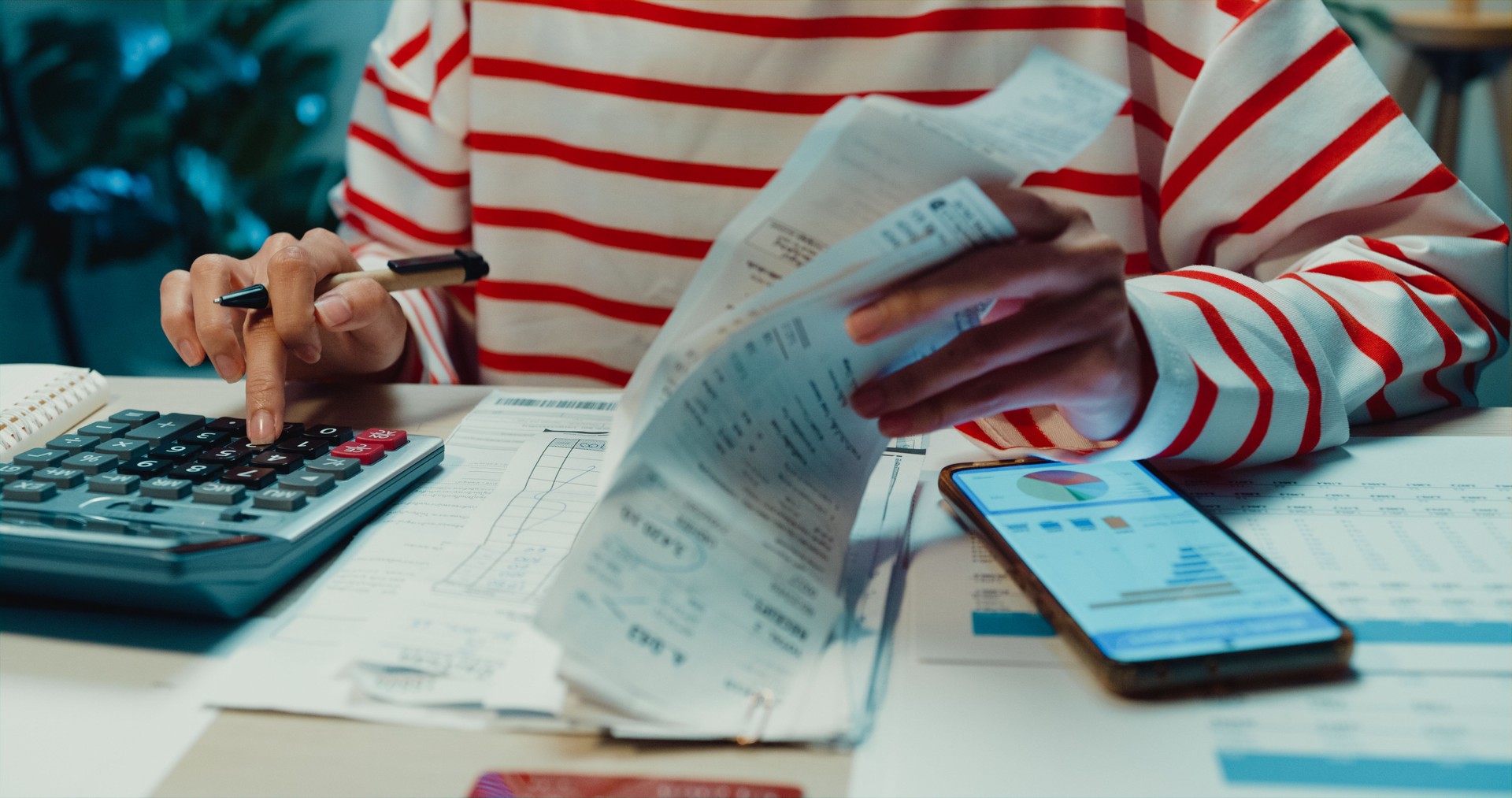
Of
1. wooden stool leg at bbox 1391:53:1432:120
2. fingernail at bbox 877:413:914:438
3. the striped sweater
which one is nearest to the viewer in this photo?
fingernail at bbox 877:413:914:438

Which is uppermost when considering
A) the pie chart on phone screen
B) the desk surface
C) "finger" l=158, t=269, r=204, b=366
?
"finger" l=158, t=269, r=204, b=366

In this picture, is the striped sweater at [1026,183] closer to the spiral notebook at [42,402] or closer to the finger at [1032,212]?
the finger at [1032,212]

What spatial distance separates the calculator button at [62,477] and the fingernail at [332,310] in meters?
0.15

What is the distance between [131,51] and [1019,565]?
1.97 metres

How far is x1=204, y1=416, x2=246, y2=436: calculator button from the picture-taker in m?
0.50

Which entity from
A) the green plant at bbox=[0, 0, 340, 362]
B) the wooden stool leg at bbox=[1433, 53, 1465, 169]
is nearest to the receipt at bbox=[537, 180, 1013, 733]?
the wooden stool leg at bbox=[1433, 53, 1465, 169]

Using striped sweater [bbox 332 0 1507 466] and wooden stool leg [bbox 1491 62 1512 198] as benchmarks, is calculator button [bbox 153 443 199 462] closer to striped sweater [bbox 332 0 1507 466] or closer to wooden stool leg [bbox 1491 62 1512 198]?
striped sweater [bbox 332 0 1507 466]

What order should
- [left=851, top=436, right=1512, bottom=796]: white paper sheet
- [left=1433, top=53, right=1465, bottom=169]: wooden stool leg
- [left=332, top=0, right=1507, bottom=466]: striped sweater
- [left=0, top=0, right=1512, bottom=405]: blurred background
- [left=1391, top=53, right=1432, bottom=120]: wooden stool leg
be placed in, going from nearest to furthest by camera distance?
[left=851, top=436, right=1512, bottom=796]: white paper sheet < [left=332, top=0, right=1507, bottom=466]: striped sweater < [left=1433, top=53, right=1465, bottom=169]: wooden stool leg < [left=1391, top=53, right=1432, bottom=120]: wooden stool leg < [left=0, top=0, right=1512, bottom=405]: blurred background

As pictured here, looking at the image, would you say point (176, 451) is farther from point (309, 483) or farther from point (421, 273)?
point (421, 273)

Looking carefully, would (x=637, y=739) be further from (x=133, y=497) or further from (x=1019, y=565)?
(x=133, y=497)

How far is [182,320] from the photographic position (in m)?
0.58

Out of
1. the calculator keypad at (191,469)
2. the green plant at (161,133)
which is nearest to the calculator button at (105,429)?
the calculator keypad at (191,469)

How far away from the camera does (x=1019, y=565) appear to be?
0.37 meters

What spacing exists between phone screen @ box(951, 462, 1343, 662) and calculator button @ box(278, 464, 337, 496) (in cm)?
27
